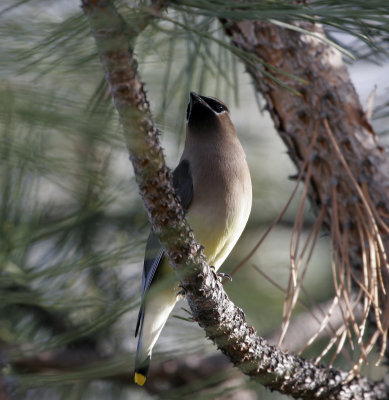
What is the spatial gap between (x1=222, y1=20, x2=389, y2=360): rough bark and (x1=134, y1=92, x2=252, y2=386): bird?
0.98 feet

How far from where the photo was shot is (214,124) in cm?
273

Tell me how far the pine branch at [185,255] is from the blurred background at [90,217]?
0.28 ft

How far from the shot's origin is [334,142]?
2.24 m

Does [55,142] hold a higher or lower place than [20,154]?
lower

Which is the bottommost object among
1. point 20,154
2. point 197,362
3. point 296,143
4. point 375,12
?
point 197,362

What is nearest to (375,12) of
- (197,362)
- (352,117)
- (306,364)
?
(352,117)

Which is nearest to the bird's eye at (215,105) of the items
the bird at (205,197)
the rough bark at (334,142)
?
the bird at (205,197)

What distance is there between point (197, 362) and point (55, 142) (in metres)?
1.11

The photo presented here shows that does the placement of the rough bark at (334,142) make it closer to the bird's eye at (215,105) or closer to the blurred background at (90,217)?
the blurred background at (90,217)

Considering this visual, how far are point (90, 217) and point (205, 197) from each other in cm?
46

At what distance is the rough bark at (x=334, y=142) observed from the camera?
223 centimetres

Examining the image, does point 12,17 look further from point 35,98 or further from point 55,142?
point 35,98

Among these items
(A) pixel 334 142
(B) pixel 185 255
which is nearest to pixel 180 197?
(A) pixel 334 142

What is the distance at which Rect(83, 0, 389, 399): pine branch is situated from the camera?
117 centimetres
